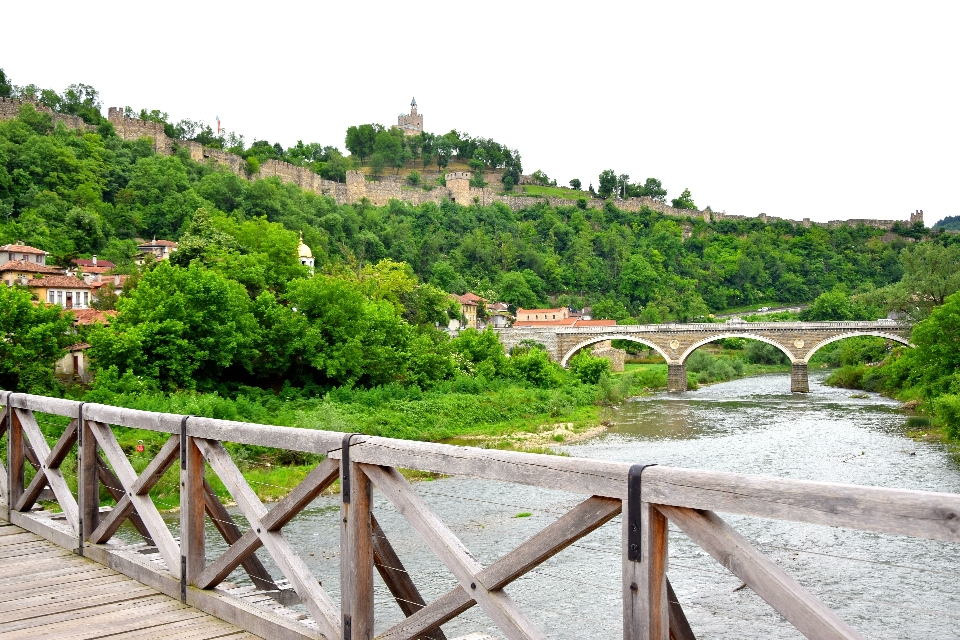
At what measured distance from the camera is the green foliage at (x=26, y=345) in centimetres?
2703

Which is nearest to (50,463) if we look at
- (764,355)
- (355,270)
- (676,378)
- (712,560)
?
(712,560)

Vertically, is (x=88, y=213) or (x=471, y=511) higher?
(x=88, y=213)

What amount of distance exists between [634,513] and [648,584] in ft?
0.72

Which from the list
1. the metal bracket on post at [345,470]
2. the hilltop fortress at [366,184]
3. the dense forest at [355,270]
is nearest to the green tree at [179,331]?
the dense forest at [355,270]

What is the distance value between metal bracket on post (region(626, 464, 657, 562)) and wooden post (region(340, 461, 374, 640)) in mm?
1297

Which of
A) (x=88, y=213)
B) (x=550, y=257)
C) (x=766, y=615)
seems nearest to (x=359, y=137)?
(x=550, y=257)

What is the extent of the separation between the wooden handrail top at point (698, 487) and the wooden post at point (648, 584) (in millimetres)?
84

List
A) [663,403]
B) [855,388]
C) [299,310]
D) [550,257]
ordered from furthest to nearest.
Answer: [550,257] < [855,388] < [663,403] < [299,310]

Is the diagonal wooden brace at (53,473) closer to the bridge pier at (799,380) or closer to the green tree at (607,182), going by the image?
the bridge pier at (799,380)

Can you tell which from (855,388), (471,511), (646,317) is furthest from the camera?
(646,317)

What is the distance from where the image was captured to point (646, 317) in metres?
92.8

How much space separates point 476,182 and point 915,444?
4142 inches

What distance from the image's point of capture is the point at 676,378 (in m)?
56.1

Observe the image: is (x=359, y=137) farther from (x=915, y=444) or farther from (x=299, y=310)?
(x=915, y=444)
